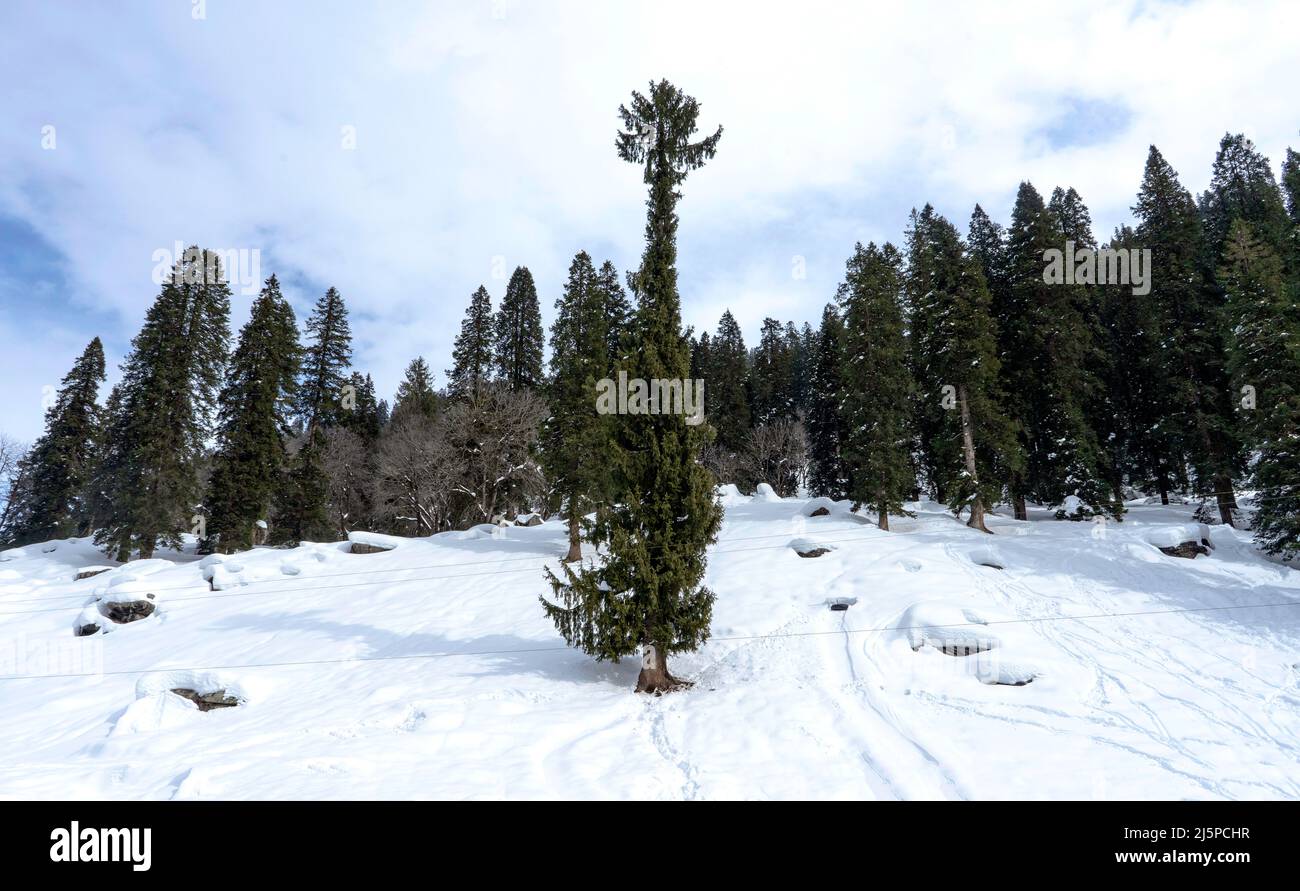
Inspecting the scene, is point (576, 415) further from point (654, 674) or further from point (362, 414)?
point (362, 414)

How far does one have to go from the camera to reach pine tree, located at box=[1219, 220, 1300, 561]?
54.5ft

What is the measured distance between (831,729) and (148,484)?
36.6 metres

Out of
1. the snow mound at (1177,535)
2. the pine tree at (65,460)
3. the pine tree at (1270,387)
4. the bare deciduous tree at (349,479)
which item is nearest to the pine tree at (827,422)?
the snow mound at (1177,535)

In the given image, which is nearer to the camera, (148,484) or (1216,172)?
(148,484)

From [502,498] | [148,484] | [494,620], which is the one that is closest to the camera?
[494,620]

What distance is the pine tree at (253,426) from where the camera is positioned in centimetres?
3119

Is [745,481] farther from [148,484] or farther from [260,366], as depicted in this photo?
[148,484]

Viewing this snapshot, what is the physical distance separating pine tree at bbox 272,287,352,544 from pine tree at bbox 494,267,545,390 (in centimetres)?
1204

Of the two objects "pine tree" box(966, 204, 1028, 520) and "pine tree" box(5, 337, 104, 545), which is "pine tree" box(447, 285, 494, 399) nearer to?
"pine tree" box(5, 337, 104, 545)

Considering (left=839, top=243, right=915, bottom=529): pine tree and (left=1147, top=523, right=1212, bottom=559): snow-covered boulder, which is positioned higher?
(left=839, top=243, right=915, bottom=529): pine tree

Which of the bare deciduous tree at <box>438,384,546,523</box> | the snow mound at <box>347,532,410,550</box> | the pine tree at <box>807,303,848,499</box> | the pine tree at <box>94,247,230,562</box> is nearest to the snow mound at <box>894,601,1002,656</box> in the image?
the snow mound at <box>347,532,410,550</box>
